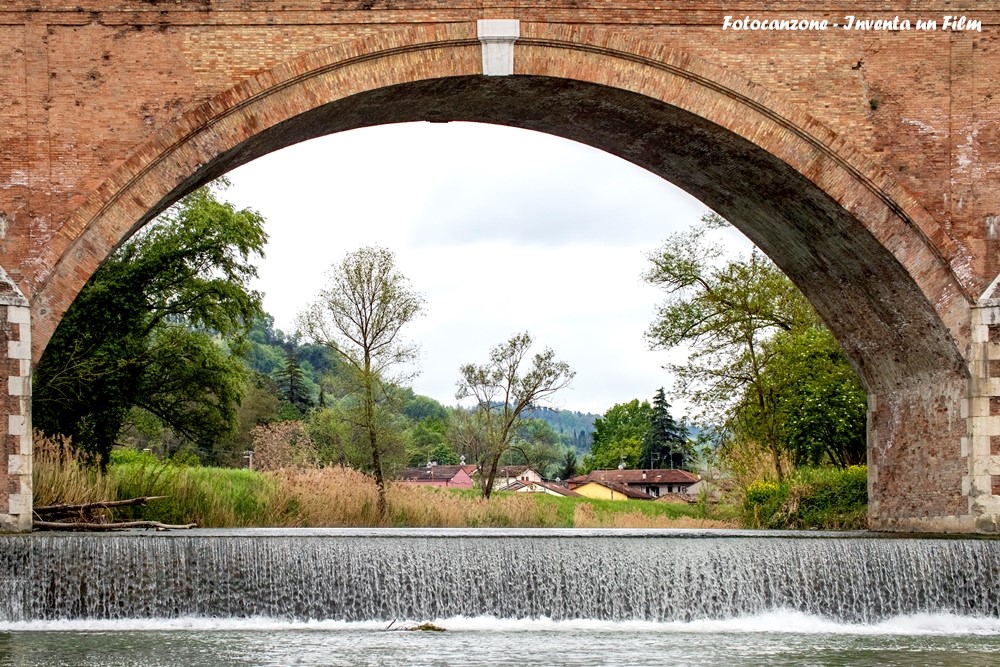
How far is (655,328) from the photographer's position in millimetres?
26625

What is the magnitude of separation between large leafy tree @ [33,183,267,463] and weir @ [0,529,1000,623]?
1074 centimetres

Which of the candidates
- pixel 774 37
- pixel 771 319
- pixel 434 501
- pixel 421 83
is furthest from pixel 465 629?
pixel 771 319

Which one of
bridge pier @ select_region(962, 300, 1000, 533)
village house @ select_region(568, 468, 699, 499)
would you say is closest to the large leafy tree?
bridge pier @ select_region(962, 300, 1000, 533)

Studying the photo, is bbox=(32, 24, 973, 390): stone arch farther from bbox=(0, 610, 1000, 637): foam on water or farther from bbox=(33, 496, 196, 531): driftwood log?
bbox=(0, 610, 1000, 637): foam on water

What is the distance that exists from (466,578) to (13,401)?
15.2 ft

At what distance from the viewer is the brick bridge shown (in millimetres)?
14203

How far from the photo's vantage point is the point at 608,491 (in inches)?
2367

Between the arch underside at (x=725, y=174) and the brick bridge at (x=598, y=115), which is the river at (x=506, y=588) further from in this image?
the arch underside at (x=725, y=174)

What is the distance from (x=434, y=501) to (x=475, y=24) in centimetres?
947

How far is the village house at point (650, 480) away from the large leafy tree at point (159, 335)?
3608cm

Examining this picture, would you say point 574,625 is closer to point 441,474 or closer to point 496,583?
point 496,583

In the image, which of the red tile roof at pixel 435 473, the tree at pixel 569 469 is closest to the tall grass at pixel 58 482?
the red tile roof at pixel 435 473

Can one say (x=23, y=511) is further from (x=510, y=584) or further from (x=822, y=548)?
(x=822, y=548)

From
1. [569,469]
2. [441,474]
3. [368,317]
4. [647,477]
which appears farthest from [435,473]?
[368,317]
